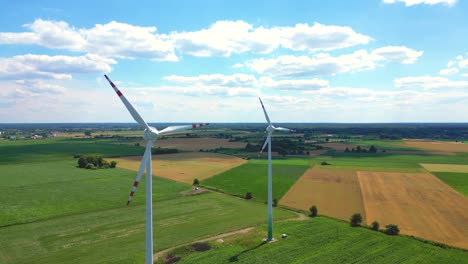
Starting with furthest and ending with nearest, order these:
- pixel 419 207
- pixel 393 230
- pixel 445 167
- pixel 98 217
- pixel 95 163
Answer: pixel 95 163 < pixel 445 167 < pixel 419 207 < pixel 98 217 < pixel 393 230

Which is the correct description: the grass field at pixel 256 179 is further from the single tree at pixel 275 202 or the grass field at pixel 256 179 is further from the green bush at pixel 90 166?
the green bush at pixel 90 166

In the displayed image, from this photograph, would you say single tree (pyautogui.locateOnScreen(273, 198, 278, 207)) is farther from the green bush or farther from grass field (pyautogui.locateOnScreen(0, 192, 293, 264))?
the green bush

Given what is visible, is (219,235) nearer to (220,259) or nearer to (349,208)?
(220,259)

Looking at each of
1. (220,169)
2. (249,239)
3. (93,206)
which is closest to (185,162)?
(220,169)

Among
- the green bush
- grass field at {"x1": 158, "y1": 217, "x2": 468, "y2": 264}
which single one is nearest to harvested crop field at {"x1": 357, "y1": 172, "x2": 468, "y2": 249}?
grass field at {"x1": 158, "y1": 217, "x2": 468, "y2": 264}

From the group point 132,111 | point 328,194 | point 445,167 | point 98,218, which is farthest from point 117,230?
point 445,167

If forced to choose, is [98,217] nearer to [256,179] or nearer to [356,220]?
[356,220]
